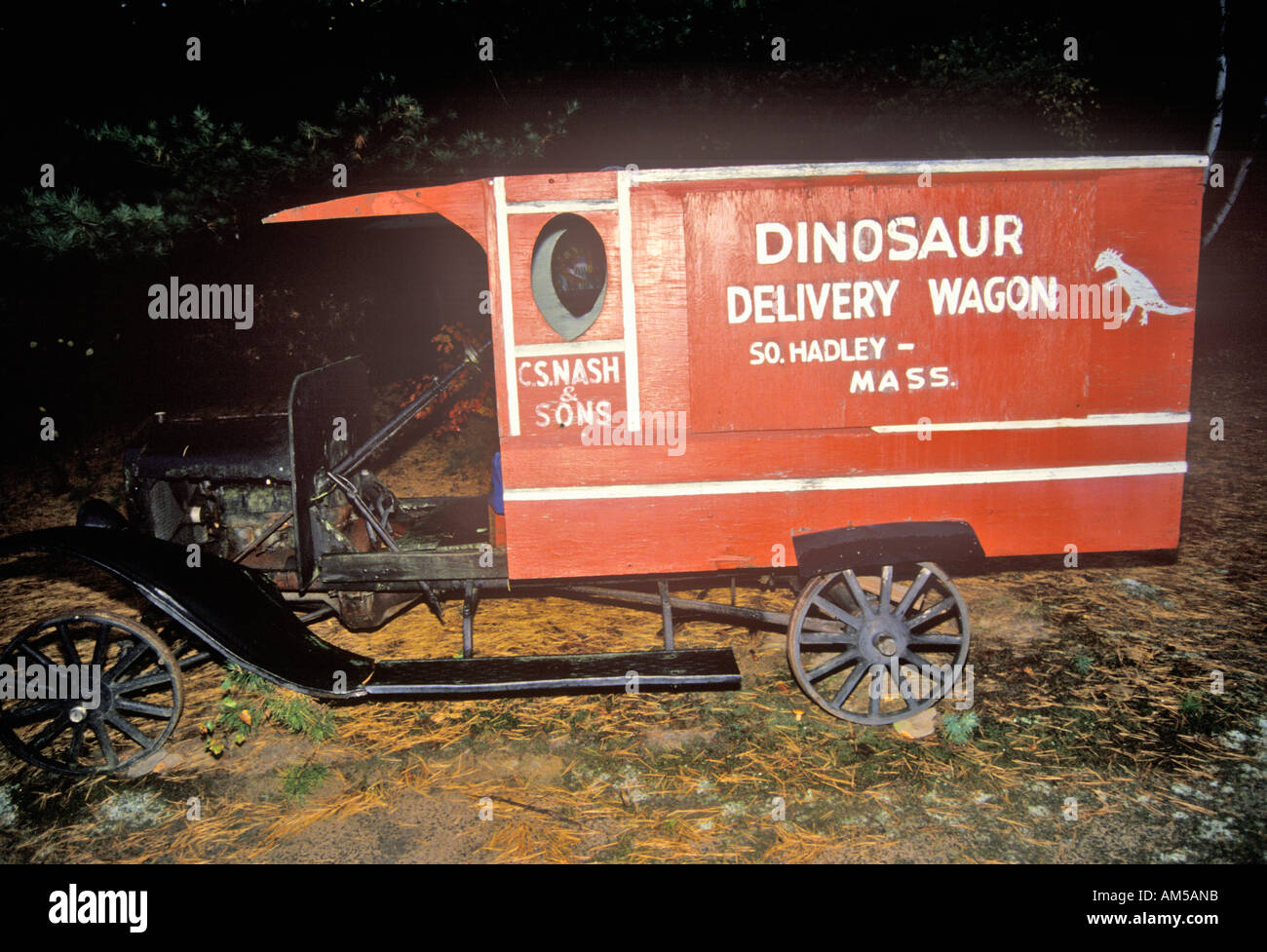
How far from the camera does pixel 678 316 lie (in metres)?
3.67

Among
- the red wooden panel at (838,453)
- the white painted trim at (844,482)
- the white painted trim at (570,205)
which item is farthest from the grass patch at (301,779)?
the white painted trim at (570,205)

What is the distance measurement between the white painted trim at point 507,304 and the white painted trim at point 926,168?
2.20 feet

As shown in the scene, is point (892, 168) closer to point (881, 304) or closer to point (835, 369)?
point (881, 304)

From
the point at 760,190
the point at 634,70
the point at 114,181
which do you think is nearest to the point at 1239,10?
the point at 634,70

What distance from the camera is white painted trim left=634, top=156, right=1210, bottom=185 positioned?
11.5ft

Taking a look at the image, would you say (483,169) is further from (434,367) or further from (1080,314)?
(1080,314)

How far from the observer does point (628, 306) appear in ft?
12.0

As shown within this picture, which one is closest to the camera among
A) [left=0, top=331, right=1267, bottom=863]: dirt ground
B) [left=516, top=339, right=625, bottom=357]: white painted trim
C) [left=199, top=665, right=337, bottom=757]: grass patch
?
[left=0, top=331, right=1267, bottom=863]: dirt ground

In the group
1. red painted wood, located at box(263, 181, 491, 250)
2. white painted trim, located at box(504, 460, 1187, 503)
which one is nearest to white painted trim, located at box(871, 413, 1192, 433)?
white painted trim, located at box(504, 460, 1187, 503)

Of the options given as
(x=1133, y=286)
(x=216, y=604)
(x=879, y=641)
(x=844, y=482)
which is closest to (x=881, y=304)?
(x=844, y=482)

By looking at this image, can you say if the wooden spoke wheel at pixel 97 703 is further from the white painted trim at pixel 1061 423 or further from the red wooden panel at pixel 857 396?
the white painted trim at pixel 1061 423

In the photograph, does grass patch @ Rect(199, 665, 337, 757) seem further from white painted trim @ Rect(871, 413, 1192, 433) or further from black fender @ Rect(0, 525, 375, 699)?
white painted trim @ Rect(871, 413, 1192, 433)

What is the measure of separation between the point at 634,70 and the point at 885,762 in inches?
304

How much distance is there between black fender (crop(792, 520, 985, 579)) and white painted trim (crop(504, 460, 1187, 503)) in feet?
0.76
